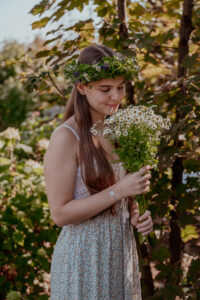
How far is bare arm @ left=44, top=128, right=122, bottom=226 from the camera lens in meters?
1.50

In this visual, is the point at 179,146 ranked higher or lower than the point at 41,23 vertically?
lower

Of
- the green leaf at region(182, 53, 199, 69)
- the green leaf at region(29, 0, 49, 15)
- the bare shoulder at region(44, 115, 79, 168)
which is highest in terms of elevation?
the green leaf at region(29, 0, 49, 15)

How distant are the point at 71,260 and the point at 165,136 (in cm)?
69

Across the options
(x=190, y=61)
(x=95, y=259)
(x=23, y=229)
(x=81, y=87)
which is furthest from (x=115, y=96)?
(x=23, y=229)

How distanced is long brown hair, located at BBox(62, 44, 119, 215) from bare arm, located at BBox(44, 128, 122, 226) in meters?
0.05

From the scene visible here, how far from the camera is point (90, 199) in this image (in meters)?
1.51

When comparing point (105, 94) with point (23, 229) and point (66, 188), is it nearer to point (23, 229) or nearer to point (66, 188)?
point (66, 188)

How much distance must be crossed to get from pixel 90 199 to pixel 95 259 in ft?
0.89

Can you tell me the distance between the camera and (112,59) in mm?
1584

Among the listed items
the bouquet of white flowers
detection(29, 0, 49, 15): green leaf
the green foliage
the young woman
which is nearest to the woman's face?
the young woman

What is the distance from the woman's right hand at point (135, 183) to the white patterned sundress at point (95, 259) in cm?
21

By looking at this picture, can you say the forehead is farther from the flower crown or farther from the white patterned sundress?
the white patterned sundress

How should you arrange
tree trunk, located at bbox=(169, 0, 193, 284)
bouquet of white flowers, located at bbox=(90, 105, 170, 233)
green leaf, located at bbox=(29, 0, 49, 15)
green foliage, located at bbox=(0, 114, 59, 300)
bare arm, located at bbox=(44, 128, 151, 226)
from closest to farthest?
bouquet of white flowers, located at bbox=(90, 105, 170, 233) < bare arm, located at bbox=(44, 128, 151, 226) < green leaf, located at bbox=(29, 0, 49, 15) < tree trunk, located at bbox=(169, 0, 193, 284) < green foliage, located at bbox=(0, 114, 59, 300)

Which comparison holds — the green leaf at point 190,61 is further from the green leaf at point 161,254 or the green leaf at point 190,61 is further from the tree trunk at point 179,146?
the green leaf at point 161,254
